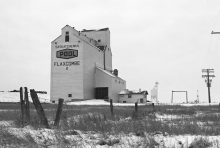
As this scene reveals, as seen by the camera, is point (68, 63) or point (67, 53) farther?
point (67, 53)

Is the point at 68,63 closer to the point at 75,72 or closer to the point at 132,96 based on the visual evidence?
the point at 75,72

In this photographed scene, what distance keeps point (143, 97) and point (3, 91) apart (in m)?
40.9

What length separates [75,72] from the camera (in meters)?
55.2

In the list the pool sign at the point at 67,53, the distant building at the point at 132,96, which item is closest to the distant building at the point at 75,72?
the pool sign at the point at 67,53

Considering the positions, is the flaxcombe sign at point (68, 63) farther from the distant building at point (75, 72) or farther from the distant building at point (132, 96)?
the distant building at point (132, 96)

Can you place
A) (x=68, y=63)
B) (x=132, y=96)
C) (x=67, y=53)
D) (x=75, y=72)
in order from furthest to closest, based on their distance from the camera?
(x=132, y=96) < (x=67, y=53) < (x=68, y=63) < (x=75, y=72)

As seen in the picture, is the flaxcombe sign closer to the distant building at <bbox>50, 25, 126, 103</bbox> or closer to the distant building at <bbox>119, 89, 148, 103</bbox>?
the distant building at <bbox>50, 25, 126, 103</bbox>

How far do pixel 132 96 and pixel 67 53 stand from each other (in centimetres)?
1988

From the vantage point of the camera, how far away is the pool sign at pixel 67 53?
56094mm

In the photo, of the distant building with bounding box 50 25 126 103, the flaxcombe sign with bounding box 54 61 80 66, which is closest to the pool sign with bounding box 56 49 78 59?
the distant building with bounding box 50 25 126 103

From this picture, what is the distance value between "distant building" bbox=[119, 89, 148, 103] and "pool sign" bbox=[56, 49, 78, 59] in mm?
16098

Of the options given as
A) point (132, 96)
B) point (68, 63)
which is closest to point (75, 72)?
point (68, 63)

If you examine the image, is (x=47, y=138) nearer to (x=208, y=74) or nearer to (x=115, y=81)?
(x=115, y=81)

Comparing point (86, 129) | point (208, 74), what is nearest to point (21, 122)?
point (86, 129)
